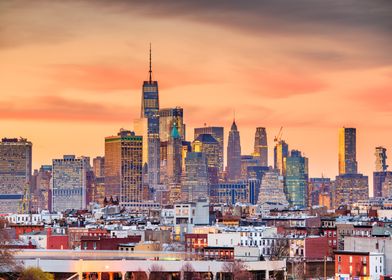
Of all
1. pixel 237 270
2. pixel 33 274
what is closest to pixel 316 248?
pixel 237 270

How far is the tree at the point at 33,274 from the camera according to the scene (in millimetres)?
90838

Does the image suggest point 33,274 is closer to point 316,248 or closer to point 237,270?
point 237,270

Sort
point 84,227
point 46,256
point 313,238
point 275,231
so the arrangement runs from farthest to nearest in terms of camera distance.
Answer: point 84,227
point 275,231
point 313,238
point 46,256

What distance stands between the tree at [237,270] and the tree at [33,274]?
1385cm

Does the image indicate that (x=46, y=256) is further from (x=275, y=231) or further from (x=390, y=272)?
(x=275, y=231)

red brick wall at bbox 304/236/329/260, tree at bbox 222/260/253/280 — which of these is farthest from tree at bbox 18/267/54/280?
red brick wall at bbox 304/236/329/260

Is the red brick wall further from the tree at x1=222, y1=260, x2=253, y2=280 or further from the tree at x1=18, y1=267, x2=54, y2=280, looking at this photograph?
the tree at x1=18, y1=267, x2=54, y2=280

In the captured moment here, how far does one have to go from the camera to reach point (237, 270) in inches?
4090

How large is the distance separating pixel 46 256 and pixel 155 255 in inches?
347

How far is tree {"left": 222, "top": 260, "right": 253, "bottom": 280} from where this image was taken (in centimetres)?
10294

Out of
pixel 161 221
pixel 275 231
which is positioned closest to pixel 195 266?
pixel 275 231

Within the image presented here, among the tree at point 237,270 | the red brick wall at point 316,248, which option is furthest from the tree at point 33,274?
the red brick wall at point 316,248

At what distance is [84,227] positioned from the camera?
162 meters

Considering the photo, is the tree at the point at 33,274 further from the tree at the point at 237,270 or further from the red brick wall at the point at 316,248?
the red brick wall at the point at 316,248
